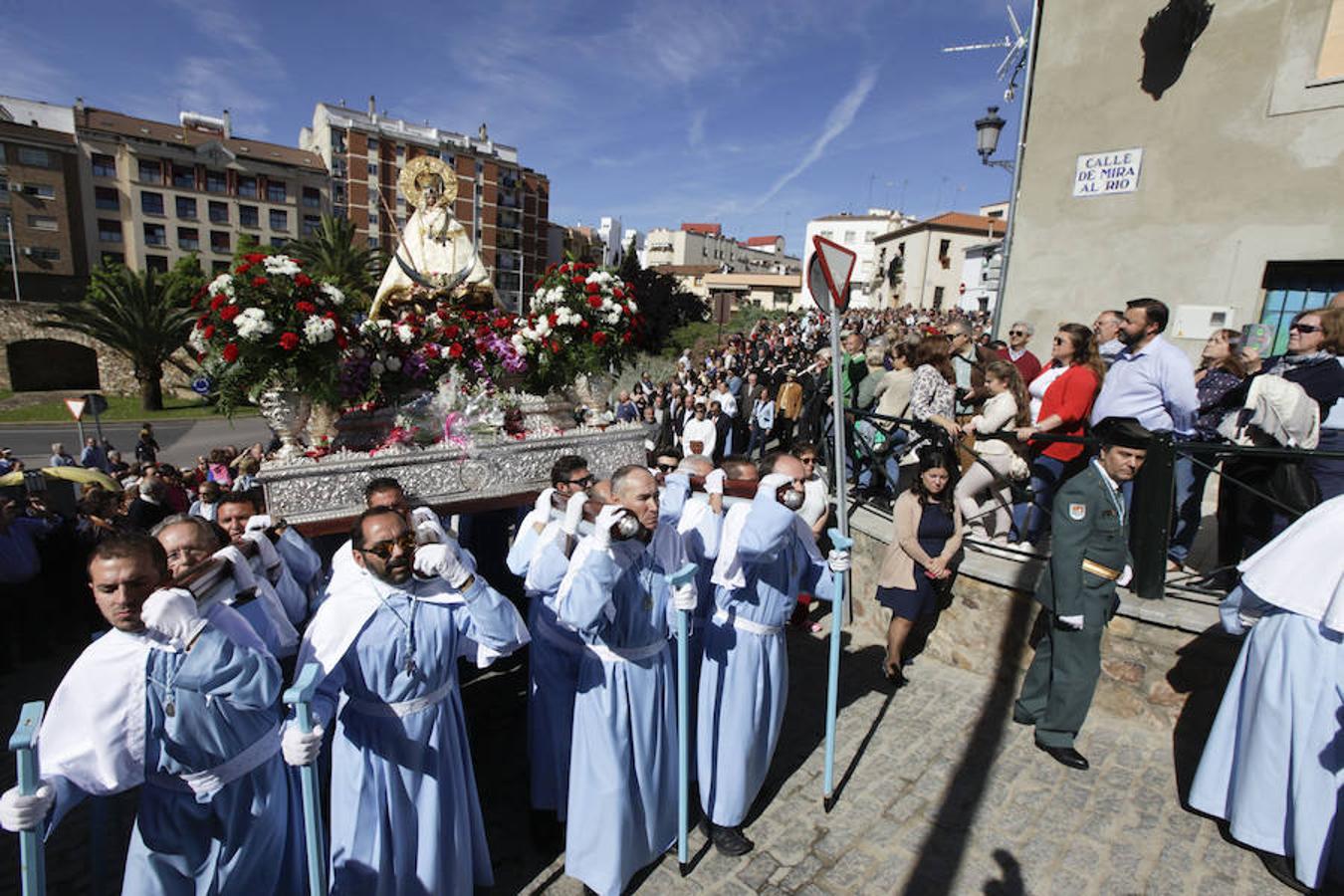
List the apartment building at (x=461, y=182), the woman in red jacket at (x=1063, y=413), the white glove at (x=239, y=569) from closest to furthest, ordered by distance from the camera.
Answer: the white glove at (x=239, y=569) < the woman in red jacket at (x=1063, y=413) < the apartment building at (x=461, y=182)

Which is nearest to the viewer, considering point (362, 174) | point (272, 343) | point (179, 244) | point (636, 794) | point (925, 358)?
point (636, 794)

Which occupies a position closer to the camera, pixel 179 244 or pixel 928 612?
pixel 928 612

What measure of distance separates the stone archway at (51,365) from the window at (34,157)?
15232 mm

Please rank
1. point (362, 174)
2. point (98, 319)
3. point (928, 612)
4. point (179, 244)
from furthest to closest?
1. point (362, 174)
2. point (179, 244)
3. point (98, 319)
4. point (928, 612)

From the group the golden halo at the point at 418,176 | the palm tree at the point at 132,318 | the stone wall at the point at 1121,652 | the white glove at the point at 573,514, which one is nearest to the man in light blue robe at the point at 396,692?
the white glove at the point at 573,514

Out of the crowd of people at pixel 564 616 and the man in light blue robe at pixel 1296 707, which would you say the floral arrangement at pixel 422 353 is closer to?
the crowd of people at pixel 564 616

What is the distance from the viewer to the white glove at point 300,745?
242 cm

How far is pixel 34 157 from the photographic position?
4284 cm

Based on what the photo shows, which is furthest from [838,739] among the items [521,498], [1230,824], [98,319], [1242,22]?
[98,319]

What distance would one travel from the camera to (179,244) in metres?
49.8

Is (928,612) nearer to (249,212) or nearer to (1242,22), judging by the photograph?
(1242,22)

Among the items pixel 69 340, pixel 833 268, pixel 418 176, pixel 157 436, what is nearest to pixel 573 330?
pixel 833 268

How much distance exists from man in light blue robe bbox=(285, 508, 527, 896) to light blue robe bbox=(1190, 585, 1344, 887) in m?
3.88

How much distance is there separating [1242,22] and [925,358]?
686 centimetres
